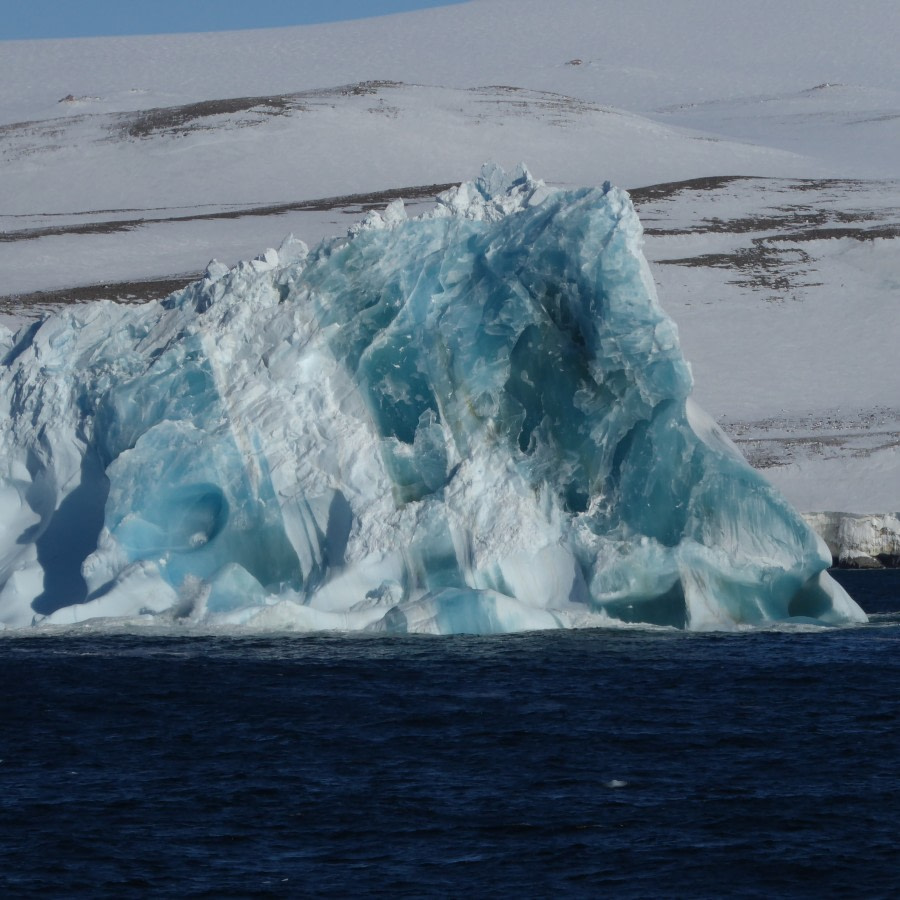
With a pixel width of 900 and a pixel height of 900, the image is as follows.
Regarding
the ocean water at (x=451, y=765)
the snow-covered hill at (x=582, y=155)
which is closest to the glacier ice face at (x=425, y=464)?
the ocean water at (x=451, y=765)

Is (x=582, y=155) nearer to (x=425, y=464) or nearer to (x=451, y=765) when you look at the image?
(x=425, y=464)

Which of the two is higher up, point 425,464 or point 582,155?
point 582,155

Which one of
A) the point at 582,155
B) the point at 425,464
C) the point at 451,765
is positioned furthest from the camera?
the point at 582,155

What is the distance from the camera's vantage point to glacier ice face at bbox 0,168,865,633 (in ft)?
79.8

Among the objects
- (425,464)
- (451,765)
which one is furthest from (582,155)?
(451,765)

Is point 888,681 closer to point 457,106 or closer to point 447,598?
point 447,598

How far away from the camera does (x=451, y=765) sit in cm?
1738

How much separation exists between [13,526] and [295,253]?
6875 mm

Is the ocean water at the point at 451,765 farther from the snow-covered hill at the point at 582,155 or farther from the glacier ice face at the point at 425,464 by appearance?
the snow-covered hill at the point at 582,155

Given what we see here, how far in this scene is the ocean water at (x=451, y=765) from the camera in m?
14.0

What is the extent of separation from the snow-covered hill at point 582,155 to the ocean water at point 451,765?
17998 mm

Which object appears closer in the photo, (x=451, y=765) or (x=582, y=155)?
(x=451, y=765)

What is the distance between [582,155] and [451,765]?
67.8m

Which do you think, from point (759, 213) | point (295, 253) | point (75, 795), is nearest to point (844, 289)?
point (759, 213)
